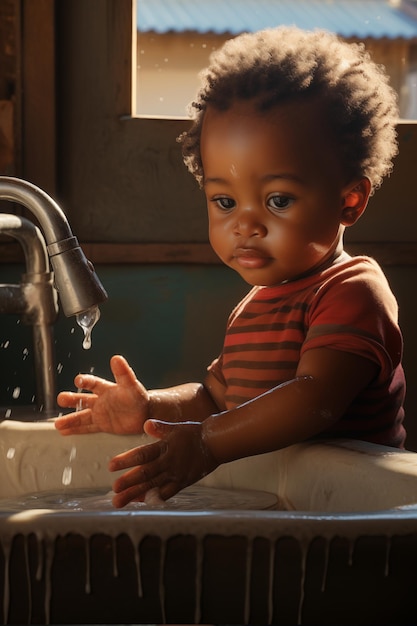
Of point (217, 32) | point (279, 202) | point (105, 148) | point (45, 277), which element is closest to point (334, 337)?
point (279, 202)

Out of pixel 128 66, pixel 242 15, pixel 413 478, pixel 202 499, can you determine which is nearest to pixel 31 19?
pixel 128 66

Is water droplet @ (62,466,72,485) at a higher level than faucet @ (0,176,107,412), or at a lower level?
lower

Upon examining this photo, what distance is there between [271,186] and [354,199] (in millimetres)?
123

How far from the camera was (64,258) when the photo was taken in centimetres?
87

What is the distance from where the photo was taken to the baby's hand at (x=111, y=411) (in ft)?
3.11

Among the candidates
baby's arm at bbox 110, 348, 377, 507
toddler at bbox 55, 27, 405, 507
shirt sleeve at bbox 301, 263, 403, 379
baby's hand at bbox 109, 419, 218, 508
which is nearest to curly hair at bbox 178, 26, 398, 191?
toddler at bbox 55, 27, 405, 507

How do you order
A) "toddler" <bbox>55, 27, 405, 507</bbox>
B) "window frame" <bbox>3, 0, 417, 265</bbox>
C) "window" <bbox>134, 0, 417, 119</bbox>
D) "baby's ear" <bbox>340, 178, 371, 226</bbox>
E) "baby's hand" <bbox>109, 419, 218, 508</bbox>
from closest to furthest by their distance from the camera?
"baby's hand" <bbox>109, 419, 218, 508</bbox>, "toddler" <bbox>55, 27, 405, 507</bbox>, "baby's ear" <bbox>340, 178, 371, 226</bbox>, "window frame" <bbox>3, 0, 417, 265</bbox>, "window" <bbox>134, 0, 417, 119</bbox>

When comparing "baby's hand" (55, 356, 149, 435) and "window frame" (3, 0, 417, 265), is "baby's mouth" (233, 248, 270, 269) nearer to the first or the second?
"baby's hand" (55, 356, 149, 435)

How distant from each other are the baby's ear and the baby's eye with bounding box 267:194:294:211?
0.27 feet

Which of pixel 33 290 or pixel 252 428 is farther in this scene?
pixel 33 290

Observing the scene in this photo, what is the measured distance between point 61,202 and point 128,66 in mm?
212

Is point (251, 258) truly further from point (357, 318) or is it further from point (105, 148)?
point (105, 148)

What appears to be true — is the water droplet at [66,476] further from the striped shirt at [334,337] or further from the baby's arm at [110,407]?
the striped shirt at [334,337]

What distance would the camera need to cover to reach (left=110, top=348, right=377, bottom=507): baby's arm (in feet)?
2.35
